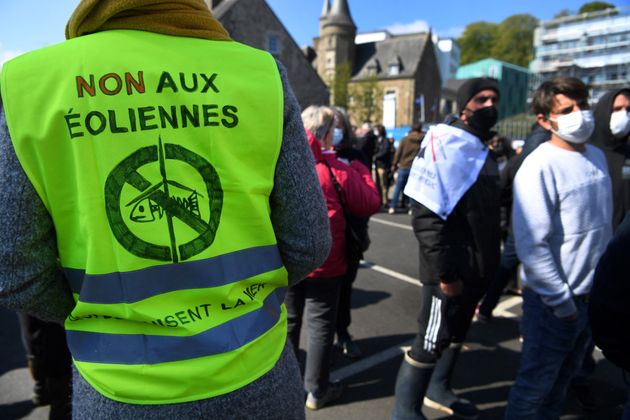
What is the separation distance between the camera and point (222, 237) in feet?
3.45

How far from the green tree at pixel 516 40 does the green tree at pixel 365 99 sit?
42784 millimetres

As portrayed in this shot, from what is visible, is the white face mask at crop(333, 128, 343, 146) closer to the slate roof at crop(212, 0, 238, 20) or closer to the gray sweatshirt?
the gray sweatshirt

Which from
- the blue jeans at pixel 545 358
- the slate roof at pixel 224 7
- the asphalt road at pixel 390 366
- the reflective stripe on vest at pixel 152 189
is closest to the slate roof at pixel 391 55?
the slate roof at pixel 224 7

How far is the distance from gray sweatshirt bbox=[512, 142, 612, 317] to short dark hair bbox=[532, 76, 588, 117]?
1.02ft

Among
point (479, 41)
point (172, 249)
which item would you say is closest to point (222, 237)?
point (172, 249)

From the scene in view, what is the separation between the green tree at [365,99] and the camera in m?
45.7

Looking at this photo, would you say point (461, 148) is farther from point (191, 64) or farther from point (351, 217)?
point (191, 64)

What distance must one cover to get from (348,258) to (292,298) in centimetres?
42

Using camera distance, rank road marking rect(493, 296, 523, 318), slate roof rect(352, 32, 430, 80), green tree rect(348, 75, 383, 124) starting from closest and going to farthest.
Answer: road marking rect(493, 296, 523, 318)
green tree rect(348, 75, 383, 124)
slate roof rect(352, 32, 430, 80)

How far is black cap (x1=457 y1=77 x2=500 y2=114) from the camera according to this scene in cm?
252

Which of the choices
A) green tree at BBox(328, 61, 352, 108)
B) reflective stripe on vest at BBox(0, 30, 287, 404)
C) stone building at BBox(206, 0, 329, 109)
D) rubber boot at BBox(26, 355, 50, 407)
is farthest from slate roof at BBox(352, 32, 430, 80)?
reflective stripe on vest at BBox(0, 30, 287, 404)

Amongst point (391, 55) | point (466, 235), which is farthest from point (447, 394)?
point (391, 55)

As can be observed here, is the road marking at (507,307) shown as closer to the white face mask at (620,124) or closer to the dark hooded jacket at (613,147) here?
the dark hooded jacket at (613,147)

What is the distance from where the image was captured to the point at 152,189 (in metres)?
1.00
